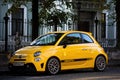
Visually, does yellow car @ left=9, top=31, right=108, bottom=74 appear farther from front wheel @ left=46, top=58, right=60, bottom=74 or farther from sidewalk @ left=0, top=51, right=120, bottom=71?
sidewalk @ left=0, top=51, right=120, bottom=71

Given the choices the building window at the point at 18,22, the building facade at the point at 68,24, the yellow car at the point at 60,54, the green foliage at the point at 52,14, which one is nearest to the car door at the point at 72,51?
the yellow car at the point at 60,54

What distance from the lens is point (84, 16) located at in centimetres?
4503

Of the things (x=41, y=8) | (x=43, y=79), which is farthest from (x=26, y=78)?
(x=41, y=8)

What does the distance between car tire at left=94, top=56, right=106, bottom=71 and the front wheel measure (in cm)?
234

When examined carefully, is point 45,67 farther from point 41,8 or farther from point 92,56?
point 41,8

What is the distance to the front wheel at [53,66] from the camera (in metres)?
18.6

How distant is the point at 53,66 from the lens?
61.5ft

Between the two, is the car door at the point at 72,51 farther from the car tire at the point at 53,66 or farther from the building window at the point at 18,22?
the building window at the point at 18,22

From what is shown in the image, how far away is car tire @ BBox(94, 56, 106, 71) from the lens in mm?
20633

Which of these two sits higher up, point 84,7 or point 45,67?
point 84,7

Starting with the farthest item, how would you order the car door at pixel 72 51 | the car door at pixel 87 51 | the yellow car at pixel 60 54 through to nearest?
the car door at pixel 87 51
the car door at pixel 72 51
the yellow car at pixel 60 54

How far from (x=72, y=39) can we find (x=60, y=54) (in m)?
1.15

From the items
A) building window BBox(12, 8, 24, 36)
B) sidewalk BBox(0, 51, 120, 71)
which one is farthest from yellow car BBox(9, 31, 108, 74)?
building window BBox(12, 8, 24, 36)

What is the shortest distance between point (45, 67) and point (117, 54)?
10934 mm
